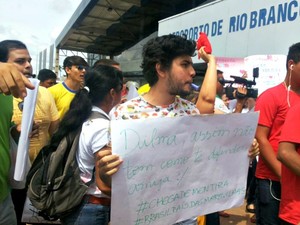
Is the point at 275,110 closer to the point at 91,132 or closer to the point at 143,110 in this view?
the point at 143,110

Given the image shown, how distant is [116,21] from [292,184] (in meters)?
15.9

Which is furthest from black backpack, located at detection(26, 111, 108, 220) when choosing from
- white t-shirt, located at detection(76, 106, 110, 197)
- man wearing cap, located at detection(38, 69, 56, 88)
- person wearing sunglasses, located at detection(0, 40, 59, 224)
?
man wearing cap, located at detection(38, 69, 56, 88)

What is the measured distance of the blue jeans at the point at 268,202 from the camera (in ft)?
→ 7.25

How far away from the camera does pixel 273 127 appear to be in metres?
2.26

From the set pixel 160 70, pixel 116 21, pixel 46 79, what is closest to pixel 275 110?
pixel 160 70

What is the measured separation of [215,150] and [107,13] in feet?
48.6

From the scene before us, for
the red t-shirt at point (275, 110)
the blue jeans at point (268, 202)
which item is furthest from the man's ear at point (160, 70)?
the blue jeans at point (268, 202)

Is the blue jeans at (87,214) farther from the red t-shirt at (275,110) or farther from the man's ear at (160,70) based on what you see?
the red t-shirt at (275,110)

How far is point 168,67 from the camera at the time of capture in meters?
1.72

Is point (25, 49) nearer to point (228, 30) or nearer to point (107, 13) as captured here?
point (228, 30)

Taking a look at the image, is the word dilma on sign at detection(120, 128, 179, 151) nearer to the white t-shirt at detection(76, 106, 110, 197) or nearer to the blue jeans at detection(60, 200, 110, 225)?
the white t-shirt at detection(76, 106, 110, 197)

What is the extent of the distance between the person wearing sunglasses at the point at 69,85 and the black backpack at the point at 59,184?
5.88 feet

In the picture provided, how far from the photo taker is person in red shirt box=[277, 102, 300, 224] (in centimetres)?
175

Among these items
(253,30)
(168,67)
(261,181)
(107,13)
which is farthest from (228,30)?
(107,13)
